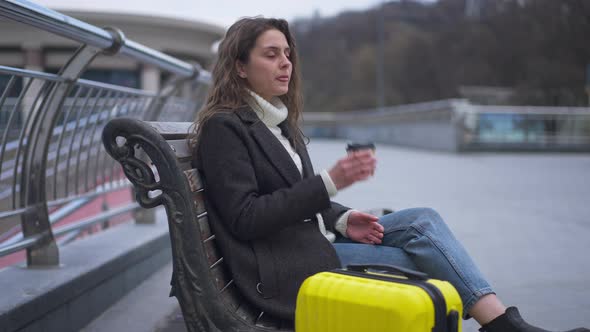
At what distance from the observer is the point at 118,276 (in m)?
3.69

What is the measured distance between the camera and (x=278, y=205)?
2.05 m

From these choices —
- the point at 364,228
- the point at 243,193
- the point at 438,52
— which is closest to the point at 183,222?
the point at 243,193

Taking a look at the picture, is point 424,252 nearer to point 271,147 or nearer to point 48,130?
point 271,147

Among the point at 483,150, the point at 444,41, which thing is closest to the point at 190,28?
the point at 444,41

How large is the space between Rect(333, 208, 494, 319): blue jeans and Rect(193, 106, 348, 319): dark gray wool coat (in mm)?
201

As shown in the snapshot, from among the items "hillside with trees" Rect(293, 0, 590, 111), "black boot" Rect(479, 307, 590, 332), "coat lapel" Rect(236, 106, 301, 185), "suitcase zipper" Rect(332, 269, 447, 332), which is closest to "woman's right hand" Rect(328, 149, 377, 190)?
"coat lapel" Rect(236, 106, 301, 185)

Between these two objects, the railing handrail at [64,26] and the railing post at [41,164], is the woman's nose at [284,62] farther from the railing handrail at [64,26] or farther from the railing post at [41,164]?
the railing post at [41,164]

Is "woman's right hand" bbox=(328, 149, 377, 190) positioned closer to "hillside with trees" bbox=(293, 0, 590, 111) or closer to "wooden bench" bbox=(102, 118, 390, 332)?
"wooden bench" bbox=(102, 118, 390, 332)

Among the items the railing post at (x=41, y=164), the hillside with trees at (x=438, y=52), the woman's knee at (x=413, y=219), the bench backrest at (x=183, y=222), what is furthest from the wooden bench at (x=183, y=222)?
the hillside with trees at (x=438, y=52)

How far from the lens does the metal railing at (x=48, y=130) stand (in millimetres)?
2801

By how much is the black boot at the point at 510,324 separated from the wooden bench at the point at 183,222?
72 centimetres

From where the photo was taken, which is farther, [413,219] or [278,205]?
[413,219]

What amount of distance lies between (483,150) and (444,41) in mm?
50575

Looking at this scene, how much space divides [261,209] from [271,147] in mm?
300
